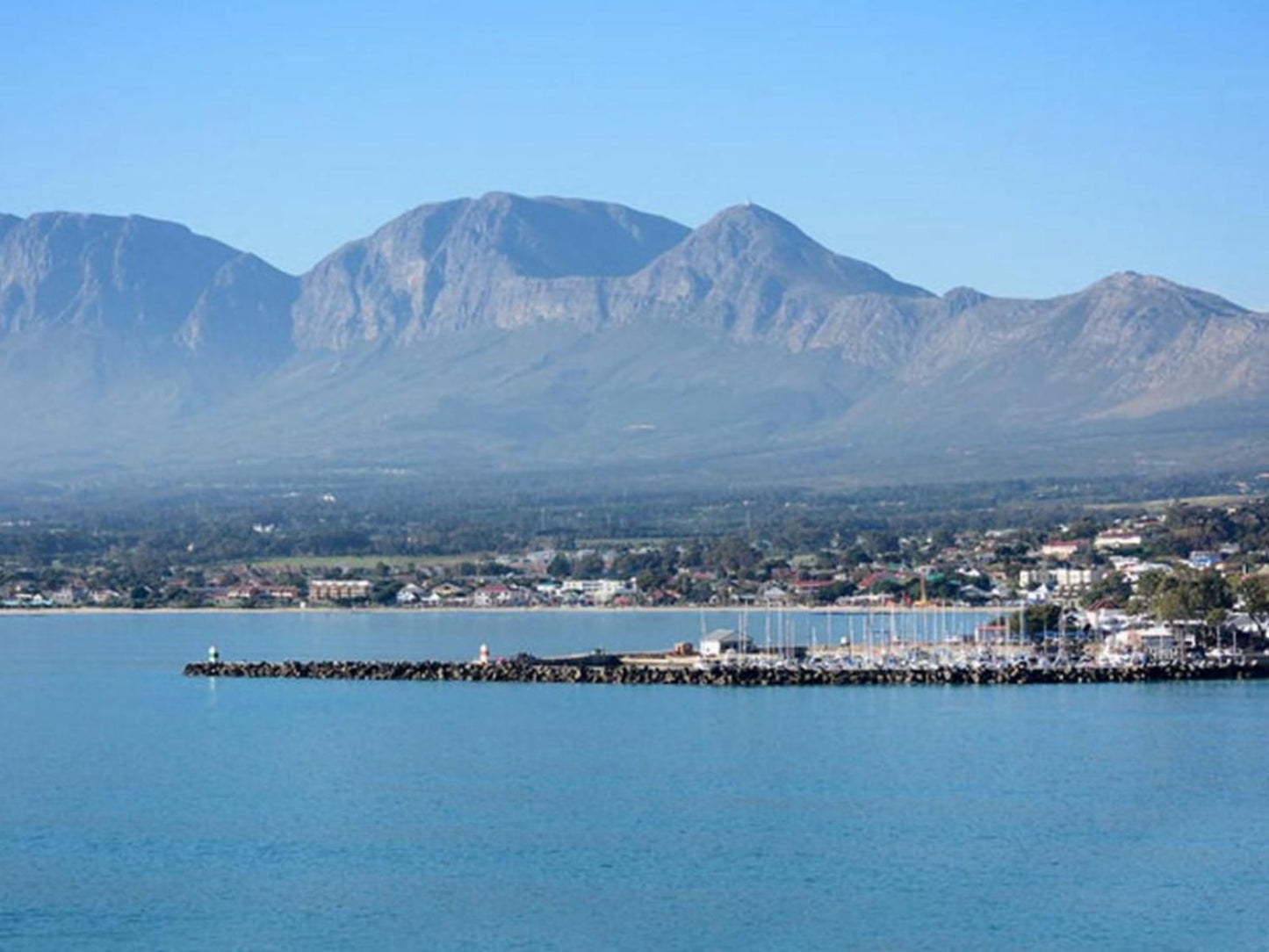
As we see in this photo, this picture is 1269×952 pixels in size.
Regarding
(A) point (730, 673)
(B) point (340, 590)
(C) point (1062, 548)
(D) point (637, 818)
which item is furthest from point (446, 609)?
(D) point (637, 818)

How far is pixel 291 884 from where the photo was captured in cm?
2756

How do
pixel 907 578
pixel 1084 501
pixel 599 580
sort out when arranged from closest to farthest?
pixel 907 578
pixel 599 580
pixel 1084 501

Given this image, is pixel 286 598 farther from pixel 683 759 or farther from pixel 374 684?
pixel 683 759

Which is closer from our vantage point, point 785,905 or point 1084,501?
point 785,905

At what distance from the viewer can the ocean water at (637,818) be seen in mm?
25844

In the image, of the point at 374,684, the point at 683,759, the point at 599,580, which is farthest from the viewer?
the point at 599,580

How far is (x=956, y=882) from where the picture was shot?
2741 centimetres

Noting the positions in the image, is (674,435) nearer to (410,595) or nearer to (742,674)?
(410,595)

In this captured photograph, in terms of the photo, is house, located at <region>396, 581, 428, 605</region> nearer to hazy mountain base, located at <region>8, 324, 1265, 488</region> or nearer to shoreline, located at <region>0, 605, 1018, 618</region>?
shoreline, located at <region>0, 605, 1018, 618</region>

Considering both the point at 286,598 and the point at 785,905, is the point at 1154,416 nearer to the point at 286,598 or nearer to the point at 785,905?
the point at 286,598

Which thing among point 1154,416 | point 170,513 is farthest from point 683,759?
point 1154,416

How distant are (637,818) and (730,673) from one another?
58.2 ft

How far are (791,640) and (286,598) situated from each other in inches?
988

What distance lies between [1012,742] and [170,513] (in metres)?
96.1
